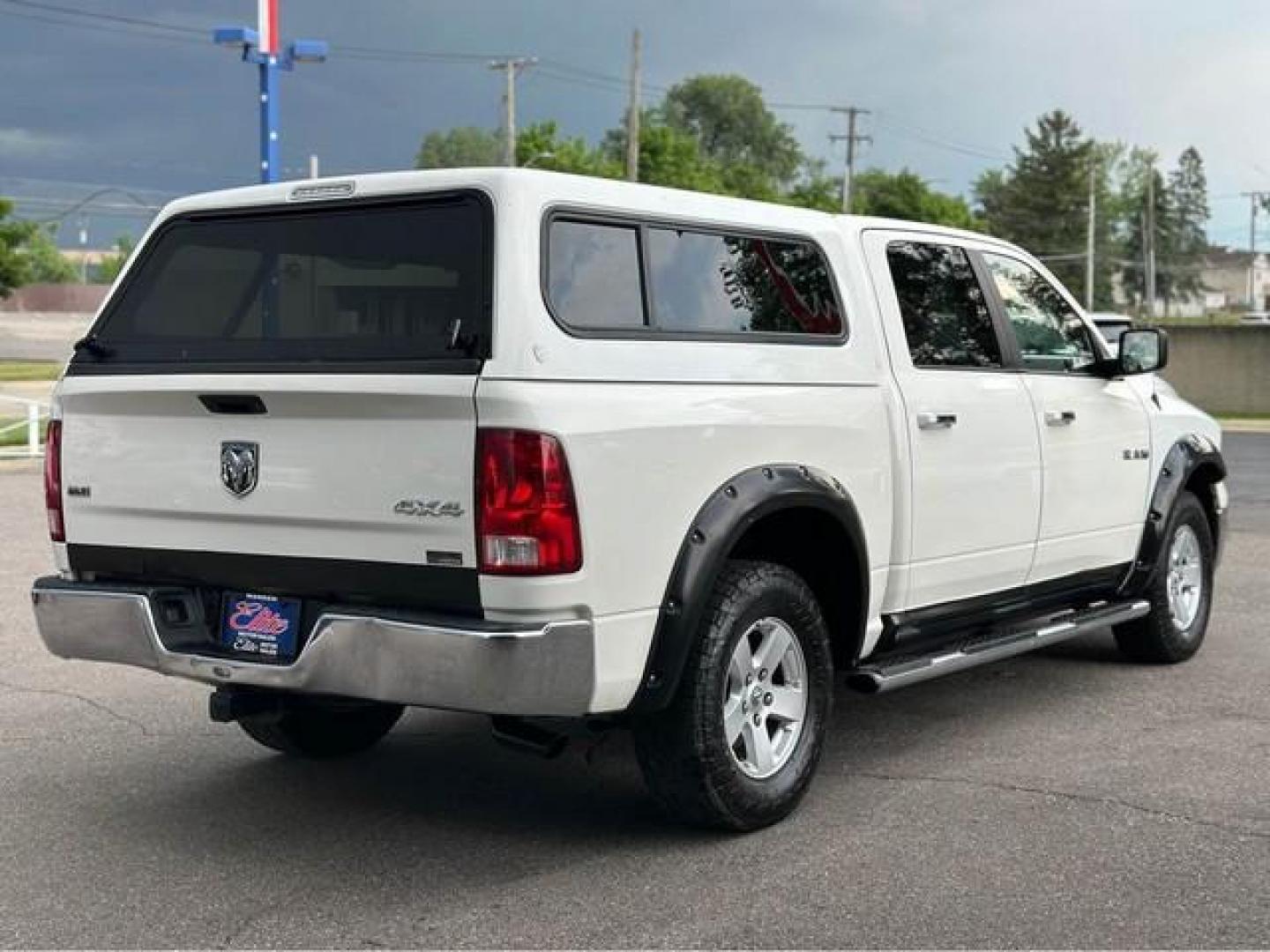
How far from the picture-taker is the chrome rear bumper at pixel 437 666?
418 centimetres

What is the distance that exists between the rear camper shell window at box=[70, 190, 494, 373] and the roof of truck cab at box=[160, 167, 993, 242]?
0.04 metres

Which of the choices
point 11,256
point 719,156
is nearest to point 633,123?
point 11,256

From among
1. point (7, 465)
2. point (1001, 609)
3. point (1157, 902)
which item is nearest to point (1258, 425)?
point (7, 465)

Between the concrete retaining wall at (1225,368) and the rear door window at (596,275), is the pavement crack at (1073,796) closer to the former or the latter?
the rear door window at (596,275)

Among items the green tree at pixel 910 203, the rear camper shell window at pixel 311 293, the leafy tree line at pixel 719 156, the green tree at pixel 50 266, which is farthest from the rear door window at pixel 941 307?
the green tree at pixel 50 266

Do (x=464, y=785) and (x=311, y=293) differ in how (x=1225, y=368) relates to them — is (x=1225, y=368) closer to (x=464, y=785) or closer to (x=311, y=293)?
(x=464, y=785)

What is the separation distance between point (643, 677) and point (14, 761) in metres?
2.68

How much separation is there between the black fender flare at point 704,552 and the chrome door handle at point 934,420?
0.75 meters

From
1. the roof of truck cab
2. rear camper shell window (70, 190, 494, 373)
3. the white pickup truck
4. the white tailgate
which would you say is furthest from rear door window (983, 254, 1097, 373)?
the white tailgate

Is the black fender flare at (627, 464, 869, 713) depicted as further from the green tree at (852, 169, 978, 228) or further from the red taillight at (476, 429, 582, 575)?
the green tree at (852, 169, 978, 228)

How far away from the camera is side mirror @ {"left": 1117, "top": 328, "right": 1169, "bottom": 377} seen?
6.87 metres

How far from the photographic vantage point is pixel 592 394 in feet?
14.3

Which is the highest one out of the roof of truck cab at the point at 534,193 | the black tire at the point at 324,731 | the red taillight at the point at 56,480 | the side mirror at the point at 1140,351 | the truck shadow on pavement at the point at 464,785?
the roof of truck cab at the point at 534,193

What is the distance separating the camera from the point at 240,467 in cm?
464
